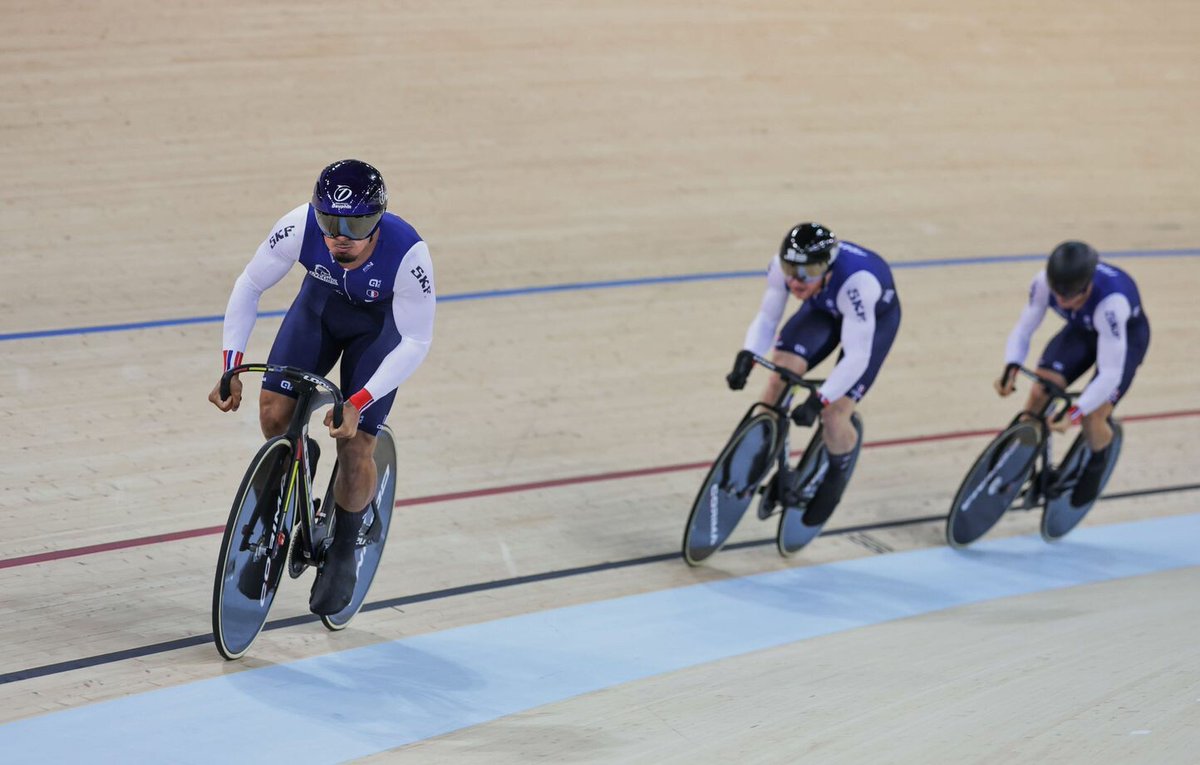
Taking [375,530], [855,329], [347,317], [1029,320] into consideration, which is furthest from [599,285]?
[347,317]

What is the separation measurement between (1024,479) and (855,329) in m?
1.13

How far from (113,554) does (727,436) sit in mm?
2363

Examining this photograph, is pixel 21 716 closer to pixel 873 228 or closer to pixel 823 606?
pixel 823 606

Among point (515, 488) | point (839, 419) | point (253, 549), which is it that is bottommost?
point (515, 488)

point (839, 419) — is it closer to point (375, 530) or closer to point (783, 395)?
point (783, 395)

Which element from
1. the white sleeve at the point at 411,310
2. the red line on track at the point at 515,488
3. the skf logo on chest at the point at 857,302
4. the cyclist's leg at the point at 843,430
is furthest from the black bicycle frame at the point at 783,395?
the white sleeve at the point at 411,310

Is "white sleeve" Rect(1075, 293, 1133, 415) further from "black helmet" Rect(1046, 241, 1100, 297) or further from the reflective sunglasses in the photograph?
the reflective sunglasses

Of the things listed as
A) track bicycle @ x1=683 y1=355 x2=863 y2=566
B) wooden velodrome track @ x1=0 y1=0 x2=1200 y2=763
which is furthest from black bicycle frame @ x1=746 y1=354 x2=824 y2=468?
wooden velodrome track @ x1=0 y1=0 x2=1200 y2=763

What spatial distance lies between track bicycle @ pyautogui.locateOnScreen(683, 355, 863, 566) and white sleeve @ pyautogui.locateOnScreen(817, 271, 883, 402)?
Answer: 0.08 metres

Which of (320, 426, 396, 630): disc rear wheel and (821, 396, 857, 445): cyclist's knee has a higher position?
(821, 396, 857, 445): cyclist's knee

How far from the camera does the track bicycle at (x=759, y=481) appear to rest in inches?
155

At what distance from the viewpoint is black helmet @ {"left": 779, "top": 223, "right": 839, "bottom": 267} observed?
A: 3.70 metres

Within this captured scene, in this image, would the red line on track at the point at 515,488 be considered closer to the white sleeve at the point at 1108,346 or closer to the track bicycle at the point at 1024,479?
the track bicycle at the point at 1024,479

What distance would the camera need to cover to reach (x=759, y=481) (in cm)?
409
